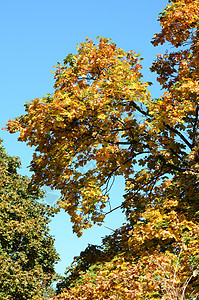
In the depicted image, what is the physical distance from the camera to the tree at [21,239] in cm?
1842

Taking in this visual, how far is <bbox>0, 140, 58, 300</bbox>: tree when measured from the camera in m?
18.4

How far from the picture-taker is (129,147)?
39.6ft

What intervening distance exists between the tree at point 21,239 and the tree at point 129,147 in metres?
6.64

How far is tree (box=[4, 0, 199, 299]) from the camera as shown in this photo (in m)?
9.68

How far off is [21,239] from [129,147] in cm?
1041

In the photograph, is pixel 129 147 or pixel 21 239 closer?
pixel 129 147

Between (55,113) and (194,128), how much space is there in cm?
438

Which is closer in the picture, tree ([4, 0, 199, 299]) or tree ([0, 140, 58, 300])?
tree ([4, 0, 199, 299])

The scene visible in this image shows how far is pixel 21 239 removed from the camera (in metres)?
20.0

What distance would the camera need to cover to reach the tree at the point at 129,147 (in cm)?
968

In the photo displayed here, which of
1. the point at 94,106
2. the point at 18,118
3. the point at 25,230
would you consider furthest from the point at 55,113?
the point at 25,230

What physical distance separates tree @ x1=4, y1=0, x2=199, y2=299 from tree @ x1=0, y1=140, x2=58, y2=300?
6.64 meters

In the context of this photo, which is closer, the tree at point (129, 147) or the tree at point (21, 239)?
the tree at point (129, 147)

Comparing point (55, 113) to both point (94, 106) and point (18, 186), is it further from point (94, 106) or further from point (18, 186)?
point (18, 186)
